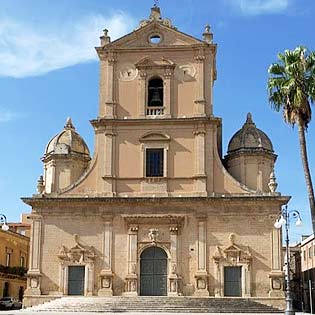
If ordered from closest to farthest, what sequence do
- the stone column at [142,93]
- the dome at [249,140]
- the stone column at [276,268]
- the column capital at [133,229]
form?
1. the stone column at [276,268]
2. the column capital at [133,229]
3. the dome at [249,140]
4. the stone column at [142,93]

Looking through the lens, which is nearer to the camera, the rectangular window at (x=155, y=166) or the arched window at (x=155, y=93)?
the rectangular window at (x=155, y=166)

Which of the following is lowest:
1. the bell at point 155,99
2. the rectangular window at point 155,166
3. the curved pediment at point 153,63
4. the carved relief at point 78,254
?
the carved relief at point 78,254

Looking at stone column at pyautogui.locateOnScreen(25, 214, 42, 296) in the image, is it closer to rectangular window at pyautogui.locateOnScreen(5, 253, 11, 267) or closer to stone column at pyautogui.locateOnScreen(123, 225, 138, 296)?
stone column at pyautogui.locateOnScreen(123, 225, 138, 296)

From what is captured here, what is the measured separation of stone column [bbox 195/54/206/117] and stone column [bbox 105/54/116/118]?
18.1 ft

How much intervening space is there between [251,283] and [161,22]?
714 inches

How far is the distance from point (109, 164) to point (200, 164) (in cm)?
585

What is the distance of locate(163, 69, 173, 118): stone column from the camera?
144 ft

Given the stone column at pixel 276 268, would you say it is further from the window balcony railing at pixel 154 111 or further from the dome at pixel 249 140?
Answer: the window balcony railing at pixel 154 111

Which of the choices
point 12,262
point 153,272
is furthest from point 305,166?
point 12,262

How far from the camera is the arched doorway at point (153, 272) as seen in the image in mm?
41438

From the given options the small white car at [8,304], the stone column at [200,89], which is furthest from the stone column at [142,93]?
the small white car at [8,304]

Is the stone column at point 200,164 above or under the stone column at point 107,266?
above

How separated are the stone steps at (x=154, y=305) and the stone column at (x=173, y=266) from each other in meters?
1.97

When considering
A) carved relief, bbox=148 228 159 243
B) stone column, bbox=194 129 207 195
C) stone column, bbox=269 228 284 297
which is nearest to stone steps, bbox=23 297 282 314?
stone column, bbox=269 228 284 297
